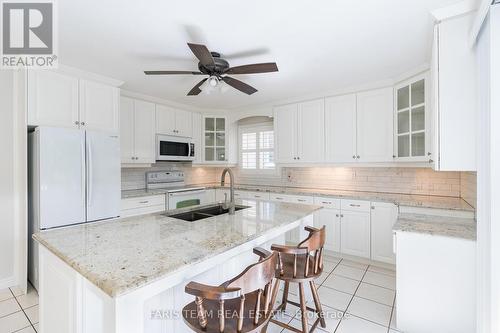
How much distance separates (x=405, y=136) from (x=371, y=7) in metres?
1.77

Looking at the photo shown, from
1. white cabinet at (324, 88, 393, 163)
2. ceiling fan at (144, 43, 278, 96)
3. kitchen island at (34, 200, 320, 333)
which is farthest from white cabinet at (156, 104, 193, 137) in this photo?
kitchen island at (34, 200, 320, 333)

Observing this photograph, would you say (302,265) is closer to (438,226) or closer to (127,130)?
(438,226)

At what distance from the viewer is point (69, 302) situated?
122 cm

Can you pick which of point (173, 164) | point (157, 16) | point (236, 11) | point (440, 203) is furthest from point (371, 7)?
point (173, 164)

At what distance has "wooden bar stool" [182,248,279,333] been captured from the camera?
101cm

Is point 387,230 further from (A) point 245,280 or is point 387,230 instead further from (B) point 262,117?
(B) point 262,117

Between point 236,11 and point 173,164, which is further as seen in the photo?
point 173,164

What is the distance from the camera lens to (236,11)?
5.66ft

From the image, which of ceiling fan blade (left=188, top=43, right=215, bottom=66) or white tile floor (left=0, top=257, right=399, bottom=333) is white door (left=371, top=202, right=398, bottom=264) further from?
ceiling fan blade (left=188, top=43, right=215, bottom=66)

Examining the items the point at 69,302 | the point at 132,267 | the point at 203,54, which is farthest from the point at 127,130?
the point at 132,267

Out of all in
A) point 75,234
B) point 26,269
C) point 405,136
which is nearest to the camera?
point 75,234

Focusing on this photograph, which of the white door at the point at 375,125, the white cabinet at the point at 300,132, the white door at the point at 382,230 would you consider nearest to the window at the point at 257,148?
the white cabinet at the point at 300,132

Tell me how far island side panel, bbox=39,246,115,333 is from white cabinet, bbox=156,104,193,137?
2890 millimetres

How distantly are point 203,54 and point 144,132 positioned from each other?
2399 mm
